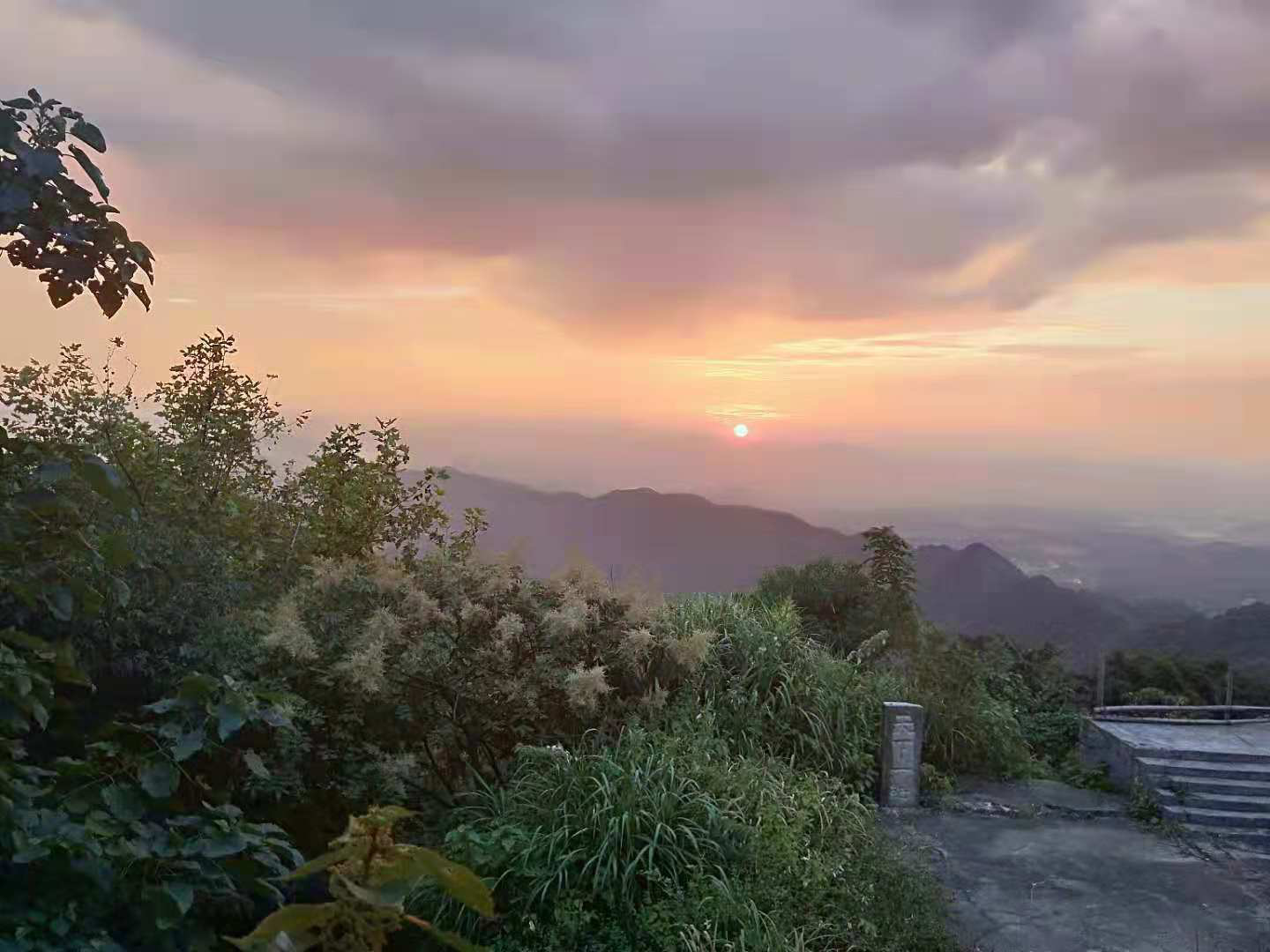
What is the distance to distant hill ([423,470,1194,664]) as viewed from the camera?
17.0 m

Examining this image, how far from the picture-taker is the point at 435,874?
1.25 meters

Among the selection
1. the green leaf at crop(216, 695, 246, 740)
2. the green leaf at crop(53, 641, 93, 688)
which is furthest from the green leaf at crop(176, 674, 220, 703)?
the green leaf at crop(53, 641, 93, 688)

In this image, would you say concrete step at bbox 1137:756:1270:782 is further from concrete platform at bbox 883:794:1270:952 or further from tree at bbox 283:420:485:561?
tree at bbox 283:420:485:561

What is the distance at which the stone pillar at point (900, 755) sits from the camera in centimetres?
977

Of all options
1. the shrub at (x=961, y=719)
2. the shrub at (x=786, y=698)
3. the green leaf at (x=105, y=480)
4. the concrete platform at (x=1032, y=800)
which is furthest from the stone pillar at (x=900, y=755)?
the green leaf at (x=105, y=480)

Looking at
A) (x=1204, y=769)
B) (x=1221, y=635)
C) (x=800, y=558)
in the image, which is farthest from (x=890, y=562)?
(x=1221, y=635)

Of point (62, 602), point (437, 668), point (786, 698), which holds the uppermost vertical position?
point (62, 602)

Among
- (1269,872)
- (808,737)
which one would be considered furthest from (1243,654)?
(808,737)

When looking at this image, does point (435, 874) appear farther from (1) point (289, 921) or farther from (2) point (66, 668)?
(2) point (66, 668)

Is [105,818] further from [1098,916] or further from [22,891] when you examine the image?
[1098,916]

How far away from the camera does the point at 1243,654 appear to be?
19.7 meters

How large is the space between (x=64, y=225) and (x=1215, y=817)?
10477 millimetres

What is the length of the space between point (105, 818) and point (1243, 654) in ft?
68.5

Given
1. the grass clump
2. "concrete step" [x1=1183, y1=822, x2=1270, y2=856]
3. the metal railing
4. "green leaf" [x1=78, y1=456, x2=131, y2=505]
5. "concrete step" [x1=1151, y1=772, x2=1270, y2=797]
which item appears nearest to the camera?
"green leaf" [x1=78, y1=456, x2=131, y2=505]
